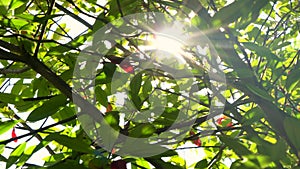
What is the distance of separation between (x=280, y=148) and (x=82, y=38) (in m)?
0.55

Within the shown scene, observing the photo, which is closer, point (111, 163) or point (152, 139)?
point (111, 163)

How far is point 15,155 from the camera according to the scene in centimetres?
90

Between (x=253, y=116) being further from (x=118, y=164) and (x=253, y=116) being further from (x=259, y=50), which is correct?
(x=118, y=164)

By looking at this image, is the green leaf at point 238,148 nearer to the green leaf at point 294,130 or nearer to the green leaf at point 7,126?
the green leaf at point 294,130

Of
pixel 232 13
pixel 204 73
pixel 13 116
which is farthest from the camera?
pixel 13 116

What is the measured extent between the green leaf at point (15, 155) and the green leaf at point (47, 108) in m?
0.08

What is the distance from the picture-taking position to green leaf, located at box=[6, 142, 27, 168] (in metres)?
0.89

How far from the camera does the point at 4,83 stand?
128 cm

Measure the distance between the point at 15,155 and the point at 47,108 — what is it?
0.12 metres

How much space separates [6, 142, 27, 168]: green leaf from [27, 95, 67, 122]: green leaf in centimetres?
8

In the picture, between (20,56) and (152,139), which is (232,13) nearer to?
(152,139)

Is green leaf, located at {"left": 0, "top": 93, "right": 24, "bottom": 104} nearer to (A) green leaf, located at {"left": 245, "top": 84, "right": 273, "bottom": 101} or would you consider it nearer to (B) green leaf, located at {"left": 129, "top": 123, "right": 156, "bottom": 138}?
(B) green leaf, located at {"left": 129, "top": 123, "right": 156, "bottom": 138}

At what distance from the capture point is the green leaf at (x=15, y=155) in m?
0.89

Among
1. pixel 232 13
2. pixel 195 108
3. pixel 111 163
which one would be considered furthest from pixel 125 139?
pixel 195 108
